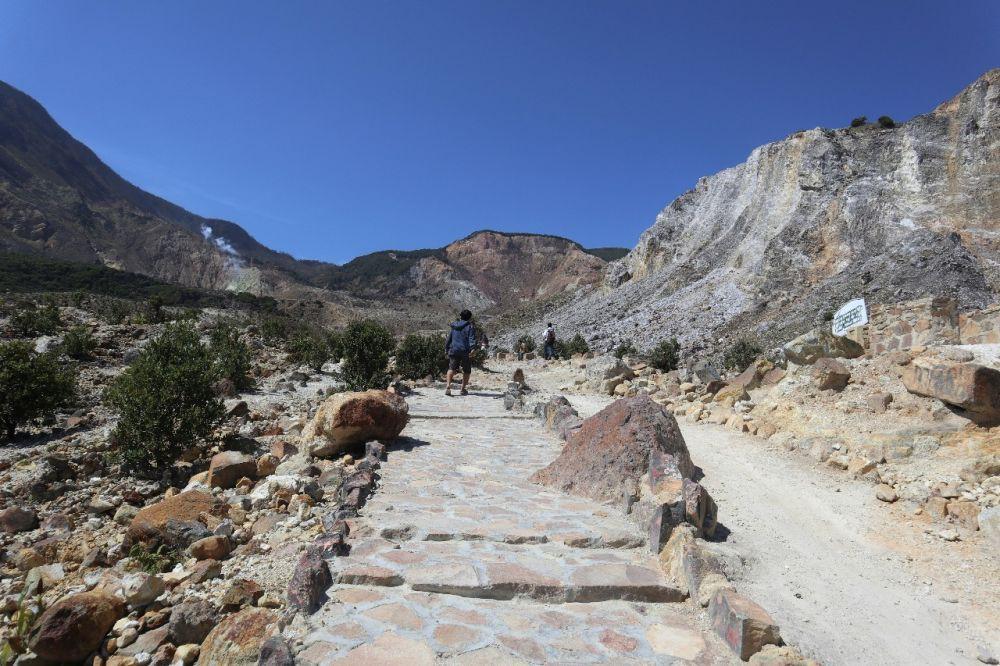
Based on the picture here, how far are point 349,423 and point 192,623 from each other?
11.9 feet

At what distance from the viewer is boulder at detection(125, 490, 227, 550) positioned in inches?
182

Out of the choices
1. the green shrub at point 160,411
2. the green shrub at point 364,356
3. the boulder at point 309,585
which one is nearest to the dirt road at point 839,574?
the boulder at point 309,585

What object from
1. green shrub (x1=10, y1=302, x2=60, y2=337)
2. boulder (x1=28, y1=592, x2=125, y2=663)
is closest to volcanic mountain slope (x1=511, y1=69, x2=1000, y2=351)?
boulder (x1=28, y1=592, x2=125, y2=663)

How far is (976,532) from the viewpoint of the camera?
4.83 meters

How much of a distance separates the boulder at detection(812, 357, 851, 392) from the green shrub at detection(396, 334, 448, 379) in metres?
9.87

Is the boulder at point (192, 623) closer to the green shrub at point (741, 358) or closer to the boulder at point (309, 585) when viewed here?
the boulder at point (309, 585)

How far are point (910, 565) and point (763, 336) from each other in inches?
786

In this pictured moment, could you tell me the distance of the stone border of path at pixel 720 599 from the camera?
2.80 metres

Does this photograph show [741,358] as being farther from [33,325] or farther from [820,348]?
[33,325]

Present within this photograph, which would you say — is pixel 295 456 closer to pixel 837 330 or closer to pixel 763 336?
pixel 837 330

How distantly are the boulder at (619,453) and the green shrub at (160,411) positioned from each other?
15.0 ft

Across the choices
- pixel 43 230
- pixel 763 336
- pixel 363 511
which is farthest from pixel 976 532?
pixel 43 230

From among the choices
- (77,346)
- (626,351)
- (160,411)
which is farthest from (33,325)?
(626,351)

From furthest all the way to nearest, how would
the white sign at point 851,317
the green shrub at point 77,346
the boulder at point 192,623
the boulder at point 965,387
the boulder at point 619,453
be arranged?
the green shrub at point 77,346
the white sign at point 851,317
the boulder at point 965,387
the boulder at point 619,453
the boulder at point 192,623
